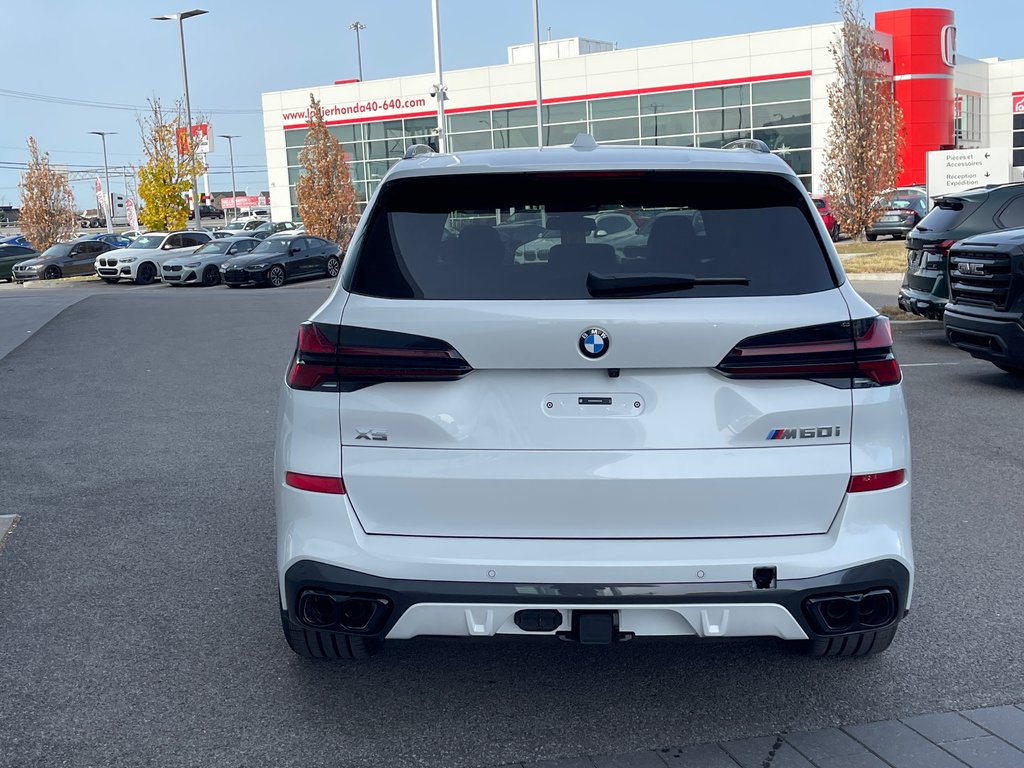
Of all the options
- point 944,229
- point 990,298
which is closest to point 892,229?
point 944,229

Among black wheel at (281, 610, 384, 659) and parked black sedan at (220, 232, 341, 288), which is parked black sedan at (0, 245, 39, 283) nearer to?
parked black sedan at (220, 232, 341, 288)

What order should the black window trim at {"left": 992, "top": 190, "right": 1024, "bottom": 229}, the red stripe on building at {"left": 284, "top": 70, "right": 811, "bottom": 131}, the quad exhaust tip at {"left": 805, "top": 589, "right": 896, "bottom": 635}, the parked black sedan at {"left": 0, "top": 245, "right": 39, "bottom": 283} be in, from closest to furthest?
the quad exhaust tip at {"left": 805, "top": 589, "right": 896, "bottom": 635} → the black window trim at {"left": 992, "top": 190, "right": 1024, "bottom": 229} → the parked black sedan at {"left": 0, "top": 245, "right": 39, "bottom": 283} → the red stripe on building at {"left": 284, "top": 70, "right": 811, "bottom": 131}

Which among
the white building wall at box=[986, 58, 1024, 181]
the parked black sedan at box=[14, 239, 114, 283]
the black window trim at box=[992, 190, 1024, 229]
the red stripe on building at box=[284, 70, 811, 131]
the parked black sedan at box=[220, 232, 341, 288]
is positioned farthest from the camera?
the white building wall at box=[986, 58, 1024, 181]

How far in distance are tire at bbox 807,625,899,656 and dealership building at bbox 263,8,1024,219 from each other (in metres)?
44.5

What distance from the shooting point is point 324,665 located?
4305mm

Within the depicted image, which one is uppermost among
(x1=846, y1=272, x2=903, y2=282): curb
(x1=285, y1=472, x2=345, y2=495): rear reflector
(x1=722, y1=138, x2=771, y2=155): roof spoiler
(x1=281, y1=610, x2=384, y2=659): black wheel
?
(x1=722, y1=138, x2=771, y2=155): roof spoiler

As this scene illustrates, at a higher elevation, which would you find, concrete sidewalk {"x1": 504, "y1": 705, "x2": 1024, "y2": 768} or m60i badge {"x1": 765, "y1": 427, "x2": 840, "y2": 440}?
m60i badge {"x1": 765, "y1": 427, "x2": 840, "y2": 440}

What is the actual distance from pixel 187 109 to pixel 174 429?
4015 centimetres

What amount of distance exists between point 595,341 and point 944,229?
10183 mm

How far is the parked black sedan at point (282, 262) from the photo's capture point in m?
31.3

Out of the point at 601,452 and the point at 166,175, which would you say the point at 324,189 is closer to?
the point at 166,175

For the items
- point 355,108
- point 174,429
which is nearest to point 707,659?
point 174,429

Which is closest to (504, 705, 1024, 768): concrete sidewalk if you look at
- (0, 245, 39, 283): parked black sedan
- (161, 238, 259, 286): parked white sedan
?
(161, 238, 259, 286): parked white sedan

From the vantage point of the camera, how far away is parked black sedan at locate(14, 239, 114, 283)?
39.3m
